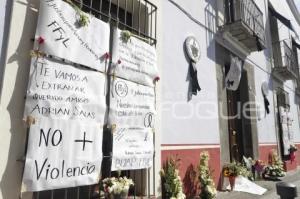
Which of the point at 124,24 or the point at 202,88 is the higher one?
the point at 124,24

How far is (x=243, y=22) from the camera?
7152 millimetres

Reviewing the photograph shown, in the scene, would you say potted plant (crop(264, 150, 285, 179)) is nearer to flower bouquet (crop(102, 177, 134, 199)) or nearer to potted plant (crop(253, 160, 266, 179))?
potted plant (crop(253, 160, 266, 179))

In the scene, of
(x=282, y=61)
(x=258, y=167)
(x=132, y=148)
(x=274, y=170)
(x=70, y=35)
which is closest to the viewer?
(x=70, y=35)

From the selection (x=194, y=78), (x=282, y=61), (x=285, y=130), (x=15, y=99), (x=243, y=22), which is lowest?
(x=15, y=99)

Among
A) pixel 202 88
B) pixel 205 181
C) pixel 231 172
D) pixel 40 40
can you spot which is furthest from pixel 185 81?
pixel 40 40

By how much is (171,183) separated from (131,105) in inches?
50.7

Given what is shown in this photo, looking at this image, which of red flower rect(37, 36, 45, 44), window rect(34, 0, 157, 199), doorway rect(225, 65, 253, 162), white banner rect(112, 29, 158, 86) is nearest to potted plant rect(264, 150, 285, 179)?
doorway rect(225, 65, 253, 162)

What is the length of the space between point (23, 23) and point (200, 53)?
152 inches

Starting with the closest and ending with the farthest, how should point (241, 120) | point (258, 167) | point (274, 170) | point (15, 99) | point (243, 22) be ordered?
point (15, 99)
point (243, 22)
point (258, 167)
point (274, 170)
point (241, 120)

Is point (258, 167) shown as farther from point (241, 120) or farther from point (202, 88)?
point (202, 88)

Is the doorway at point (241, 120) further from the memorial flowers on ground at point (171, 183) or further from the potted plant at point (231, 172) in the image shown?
Answer: the memorial flowers on ground at point (171, 183)

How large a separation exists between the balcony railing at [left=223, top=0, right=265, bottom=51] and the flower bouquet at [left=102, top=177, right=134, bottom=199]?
5.04 metres

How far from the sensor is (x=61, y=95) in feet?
10.4

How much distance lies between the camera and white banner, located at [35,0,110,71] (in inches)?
122
